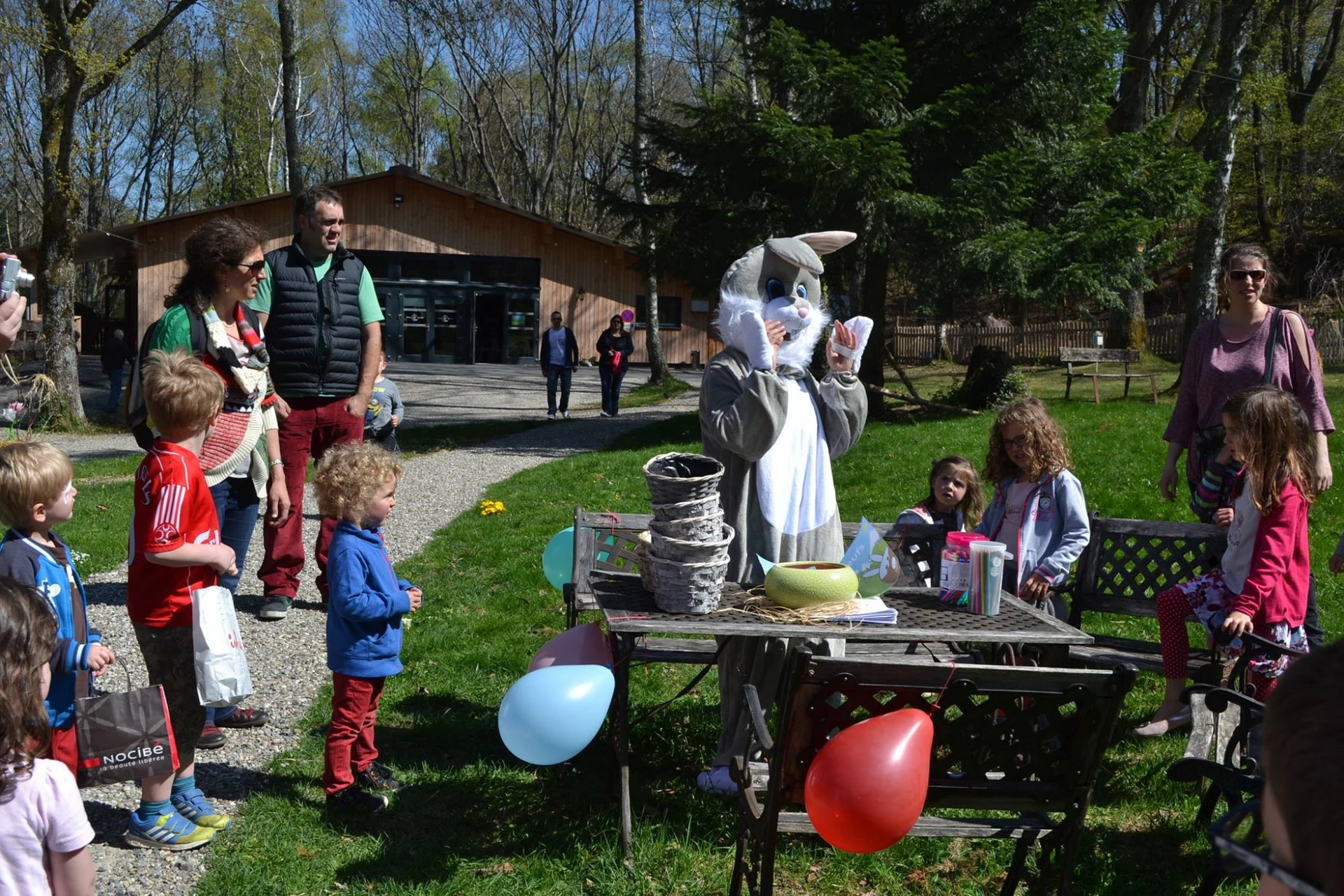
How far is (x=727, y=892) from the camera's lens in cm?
352

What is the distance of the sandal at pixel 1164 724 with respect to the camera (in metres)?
4.71

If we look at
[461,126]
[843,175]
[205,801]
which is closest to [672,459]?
[205,801]

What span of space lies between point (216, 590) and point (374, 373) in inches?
109

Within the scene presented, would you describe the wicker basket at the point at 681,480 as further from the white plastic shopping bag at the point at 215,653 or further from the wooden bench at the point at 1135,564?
the wooden bench at the point at 1135,564

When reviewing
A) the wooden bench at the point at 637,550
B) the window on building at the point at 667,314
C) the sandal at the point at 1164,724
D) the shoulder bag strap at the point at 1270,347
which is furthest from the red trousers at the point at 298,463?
the window on building at the point at 667,314

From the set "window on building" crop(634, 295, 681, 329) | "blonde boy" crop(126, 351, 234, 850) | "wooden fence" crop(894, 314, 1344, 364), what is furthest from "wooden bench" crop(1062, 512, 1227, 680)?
"window on building" crop(634, 295, 681, 329)

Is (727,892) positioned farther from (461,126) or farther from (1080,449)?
(461,126)

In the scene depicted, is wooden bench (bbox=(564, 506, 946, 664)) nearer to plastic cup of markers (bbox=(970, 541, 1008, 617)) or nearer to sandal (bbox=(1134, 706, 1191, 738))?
sandal (bbox=(1134, 706, 1191, 738))

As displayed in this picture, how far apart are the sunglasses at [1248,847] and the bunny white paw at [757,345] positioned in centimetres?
214

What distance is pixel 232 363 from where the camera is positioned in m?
5.05

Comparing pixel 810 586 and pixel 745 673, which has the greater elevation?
pixel 810 586

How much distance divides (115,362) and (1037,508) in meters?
22.6

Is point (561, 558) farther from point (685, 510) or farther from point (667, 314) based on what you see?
point (667, 314)

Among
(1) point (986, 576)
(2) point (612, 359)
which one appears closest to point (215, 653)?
(1) point (986, 576)
